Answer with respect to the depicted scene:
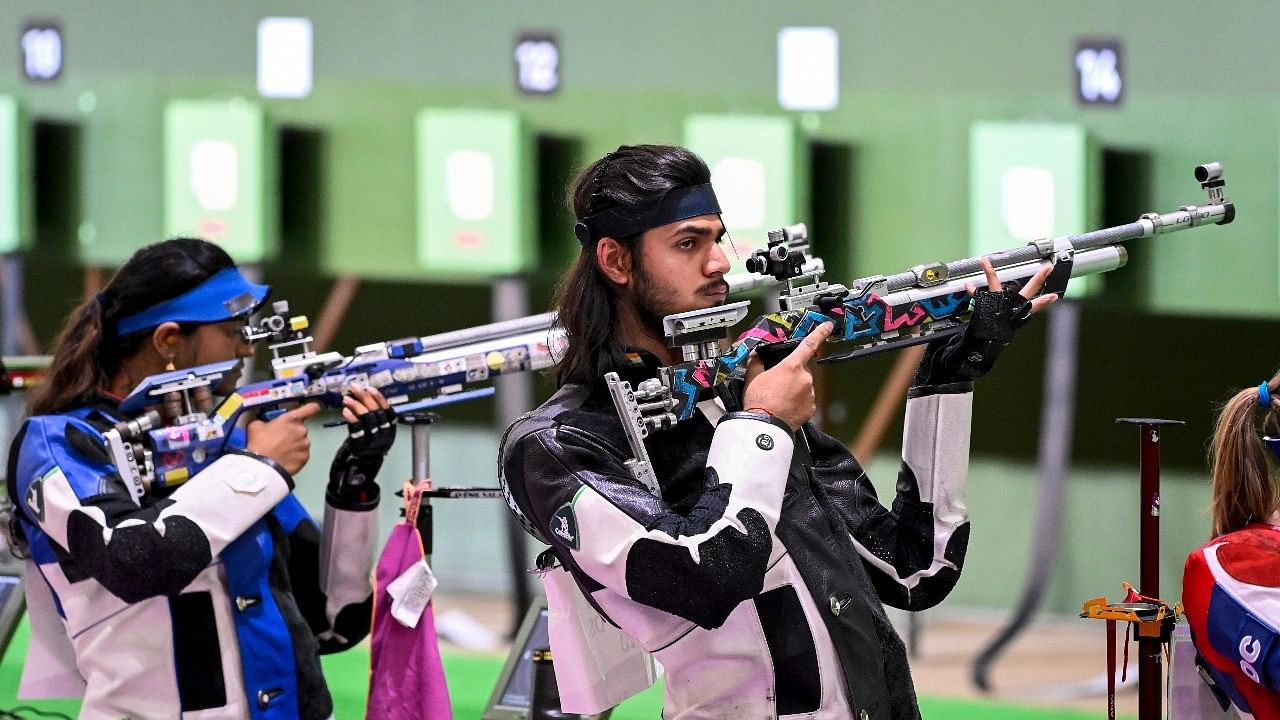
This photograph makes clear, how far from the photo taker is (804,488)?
1.86 meters

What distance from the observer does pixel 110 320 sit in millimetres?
2662

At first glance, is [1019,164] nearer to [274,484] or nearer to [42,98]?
[274,484]

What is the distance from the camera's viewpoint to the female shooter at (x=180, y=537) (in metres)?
2.39

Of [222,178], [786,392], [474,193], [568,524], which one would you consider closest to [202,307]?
[568,524]

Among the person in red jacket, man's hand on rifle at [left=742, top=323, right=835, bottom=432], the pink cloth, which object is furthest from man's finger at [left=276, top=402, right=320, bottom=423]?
the person in red jacket

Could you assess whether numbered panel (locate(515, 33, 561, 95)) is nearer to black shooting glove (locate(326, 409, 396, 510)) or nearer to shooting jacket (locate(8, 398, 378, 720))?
black shooting glove (locate(326, 409, 396, 510))

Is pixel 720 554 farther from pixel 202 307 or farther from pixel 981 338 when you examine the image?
pixel 202 307

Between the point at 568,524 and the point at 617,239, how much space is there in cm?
40

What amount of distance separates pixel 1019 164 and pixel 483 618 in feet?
7.71

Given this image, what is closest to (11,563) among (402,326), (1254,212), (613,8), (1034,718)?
(402,326)

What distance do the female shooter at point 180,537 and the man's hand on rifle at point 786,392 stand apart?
1.06 metres

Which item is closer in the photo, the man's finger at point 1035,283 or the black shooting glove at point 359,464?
the man's finger at point 1035,283

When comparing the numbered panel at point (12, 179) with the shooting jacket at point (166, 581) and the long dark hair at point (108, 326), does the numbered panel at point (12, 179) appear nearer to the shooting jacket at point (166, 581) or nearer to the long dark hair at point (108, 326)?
the long dark hair at point (108, 326)

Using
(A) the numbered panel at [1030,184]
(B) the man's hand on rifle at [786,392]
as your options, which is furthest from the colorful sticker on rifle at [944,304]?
(A) the numbered panel at [1030,184]
